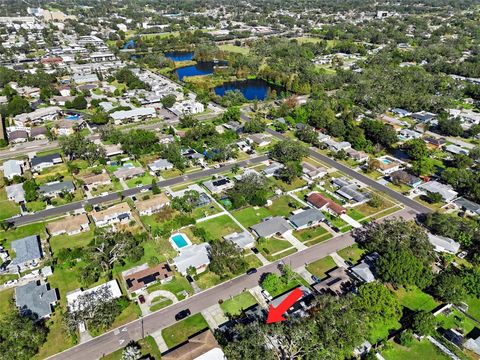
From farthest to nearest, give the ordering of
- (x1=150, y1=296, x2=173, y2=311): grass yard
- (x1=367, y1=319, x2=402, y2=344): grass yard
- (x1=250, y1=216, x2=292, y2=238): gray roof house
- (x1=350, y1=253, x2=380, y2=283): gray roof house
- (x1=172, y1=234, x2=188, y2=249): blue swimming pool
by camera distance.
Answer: (x1=250, y1=216, x2=292, y2=238): gray roof house
(x1=172, y1=234, x2=188, y2=249): blue swimming pool
(x1=350, y1=253, x2=380, y2=283): gray roof house
(x1=150, y1=296, x2=173, y2=311): grass yard
(x1=367, y1=319, x2=402, y2=344): grass yard

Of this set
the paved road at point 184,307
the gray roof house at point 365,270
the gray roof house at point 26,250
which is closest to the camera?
the paved road at point 184,307

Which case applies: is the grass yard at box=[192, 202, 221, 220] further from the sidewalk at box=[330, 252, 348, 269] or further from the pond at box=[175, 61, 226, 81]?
the pond at box=[175, 61, 226, 81]

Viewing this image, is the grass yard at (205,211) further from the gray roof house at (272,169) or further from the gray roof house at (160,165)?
the gray roof house at (160,165)

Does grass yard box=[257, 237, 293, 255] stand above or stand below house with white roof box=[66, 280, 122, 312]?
below

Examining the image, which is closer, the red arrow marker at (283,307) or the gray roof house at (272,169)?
the red arrow marker at (283,307)

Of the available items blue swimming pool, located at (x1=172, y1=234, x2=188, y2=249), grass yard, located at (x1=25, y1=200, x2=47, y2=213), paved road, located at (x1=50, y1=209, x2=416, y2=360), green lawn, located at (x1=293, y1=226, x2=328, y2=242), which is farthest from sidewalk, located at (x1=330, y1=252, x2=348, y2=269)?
grass yard, located at (x1=25, y1=200, x2=47, y2=213)

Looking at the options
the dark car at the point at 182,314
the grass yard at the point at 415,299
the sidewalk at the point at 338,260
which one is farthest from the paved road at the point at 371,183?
the dark car at the point at 182,314
